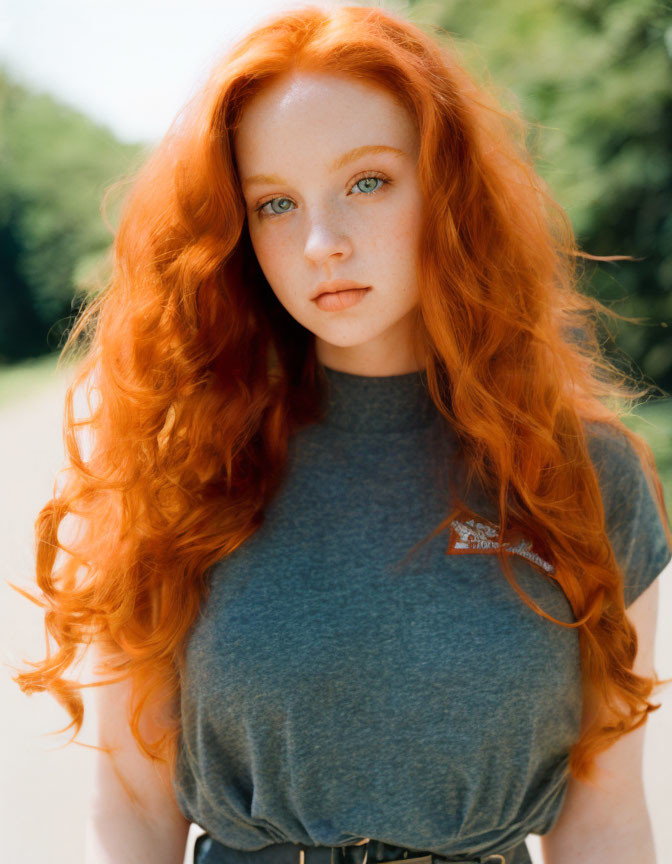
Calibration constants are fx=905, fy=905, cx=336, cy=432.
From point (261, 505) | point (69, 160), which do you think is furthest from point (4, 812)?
point (69, 160)

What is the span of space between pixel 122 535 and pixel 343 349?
0.49 meters

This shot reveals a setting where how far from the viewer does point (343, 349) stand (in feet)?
5.20

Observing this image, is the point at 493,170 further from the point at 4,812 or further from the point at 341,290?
the point at 4,812

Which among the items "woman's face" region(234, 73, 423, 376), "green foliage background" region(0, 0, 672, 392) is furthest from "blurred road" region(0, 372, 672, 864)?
"green foliage background" region(0, 0, 672, 392)

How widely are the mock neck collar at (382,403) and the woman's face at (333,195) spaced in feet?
0.50

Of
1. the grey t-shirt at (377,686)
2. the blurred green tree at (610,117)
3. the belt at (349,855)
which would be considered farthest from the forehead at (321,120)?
the blurred green tree at (610,117)

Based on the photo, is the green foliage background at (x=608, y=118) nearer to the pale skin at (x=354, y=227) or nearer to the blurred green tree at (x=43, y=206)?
the pale skin at (x=354, y=227)

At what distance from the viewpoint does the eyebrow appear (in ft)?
4.40

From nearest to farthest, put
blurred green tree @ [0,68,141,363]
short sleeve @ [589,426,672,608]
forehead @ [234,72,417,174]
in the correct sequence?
forehead @ [234,72,417,174]
short sleeve @ [589,426,672,608]
blurred green tree @ [0,68,141,363]

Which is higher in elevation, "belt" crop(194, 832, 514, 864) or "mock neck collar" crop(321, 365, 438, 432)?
"mock neck collar" crop(321, 365, 438, 432)

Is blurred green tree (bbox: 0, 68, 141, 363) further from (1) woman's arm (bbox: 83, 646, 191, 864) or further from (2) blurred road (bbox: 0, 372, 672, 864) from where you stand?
(1) woman's arm (bbox: 83, 646, 191, 864)

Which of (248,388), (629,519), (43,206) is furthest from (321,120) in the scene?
(43,206)

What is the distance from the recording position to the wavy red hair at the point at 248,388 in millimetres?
1413

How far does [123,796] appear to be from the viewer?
1521mm
